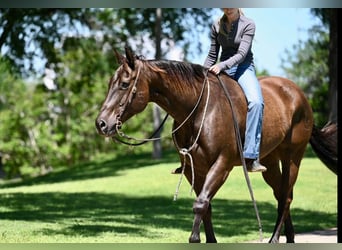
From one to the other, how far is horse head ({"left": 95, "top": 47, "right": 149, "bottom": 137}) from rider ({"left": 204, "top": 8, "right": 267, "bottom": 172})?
84cm

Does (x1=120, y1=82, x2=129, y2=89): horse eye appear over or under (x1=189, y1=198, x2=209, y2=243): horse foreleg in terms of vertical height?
over

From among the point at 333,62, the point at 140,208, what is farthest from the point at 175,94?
the point at 333,62

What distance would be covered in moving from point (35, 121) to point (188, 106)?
99.1 ft

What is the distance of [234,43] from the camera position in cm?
634

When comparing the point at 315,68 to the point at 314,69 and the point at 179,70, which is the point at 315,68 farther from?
the point at 179,70

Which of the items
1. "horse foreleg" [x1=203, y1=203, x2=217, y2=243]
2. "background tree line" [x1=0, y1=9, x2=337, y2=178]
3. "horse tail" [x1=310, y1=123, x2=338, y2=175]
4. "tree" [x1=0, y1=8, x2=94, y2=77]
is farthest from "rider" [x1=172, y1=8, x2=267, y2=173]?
"background tree line" [x1=0, y1=9, x2=337, y2=178]

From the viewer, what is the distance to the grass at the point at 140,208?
923 centimetres

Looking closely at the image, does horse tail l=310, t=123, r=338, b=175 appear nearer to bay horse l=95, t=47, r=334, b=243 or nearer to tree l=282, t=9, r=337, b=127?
bay horse l=95, t=47, r=334, b=243

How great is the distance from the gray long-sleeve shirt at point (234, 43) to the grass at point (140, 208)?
119 inches

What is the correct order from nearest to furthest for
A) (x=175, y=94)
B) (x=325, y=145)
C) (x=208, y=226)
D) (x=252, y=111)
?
1. (x=175, y=94)
2. (x=252, y=111)
3. (x=208, y=226)
4. (x=325, y=145)

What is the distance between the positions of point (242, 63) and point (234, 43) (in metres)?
0.23

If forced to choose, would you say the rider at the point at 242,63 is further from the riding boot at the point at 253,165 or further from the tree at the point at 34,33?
the tree at the point at 34,33

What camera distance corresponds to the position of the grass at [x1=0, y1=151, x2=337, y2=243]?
9227 millimetres

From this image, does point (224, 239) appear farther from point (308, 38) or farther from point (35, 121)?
point (35, 121)
